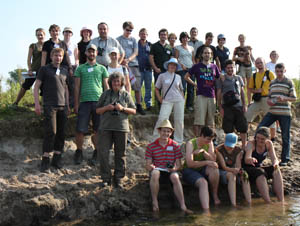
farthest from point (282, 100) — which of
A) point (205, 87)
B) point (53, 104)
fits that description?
point (53, 104)

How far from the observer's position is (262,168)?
6.64 m

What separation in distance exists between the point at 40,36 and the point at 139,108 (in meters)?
2.93

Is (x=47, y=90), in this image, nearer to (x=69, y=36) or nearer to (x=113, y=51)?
(x=113, y=51)

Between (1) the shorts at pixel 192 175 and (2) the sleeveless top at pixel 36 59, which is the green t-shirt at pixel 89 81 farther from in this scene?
(1) the shorts at pixel 192 175

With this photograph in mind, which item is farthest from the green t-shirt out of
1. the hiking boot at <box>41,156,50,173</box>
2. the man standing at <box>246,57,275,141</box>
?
the man standing at <box>246,57,275,141</box>

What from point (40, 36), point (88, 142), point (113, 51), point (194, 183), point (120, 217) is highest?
point (40, 36)

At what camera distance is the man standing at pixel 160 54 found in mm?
8422

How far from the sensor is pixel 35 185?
5.98 metres

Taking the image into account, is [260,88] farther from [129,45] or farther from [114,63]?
[114,63]

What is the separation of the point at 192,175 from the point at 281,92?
2923 mm

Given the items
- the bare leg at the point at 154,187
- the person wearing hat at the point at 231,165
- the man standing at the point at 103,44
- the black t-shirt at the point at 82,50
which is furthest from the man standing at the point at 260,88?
the black t-shirt at the point at 82,50

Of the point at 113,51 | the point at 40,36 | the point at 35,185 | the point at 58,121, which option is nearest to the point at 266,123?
the point at 113,51

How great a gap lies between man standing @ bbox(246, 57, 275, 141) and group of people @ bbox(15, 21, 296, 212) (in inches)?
0.9

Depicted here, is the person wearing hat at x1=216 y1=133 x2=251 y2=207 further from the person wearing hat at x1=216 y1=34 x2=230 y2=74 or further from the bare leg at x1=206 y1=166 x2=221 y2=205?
the person wearing hat at x1=216 y1=34 x2=230 y2=74
